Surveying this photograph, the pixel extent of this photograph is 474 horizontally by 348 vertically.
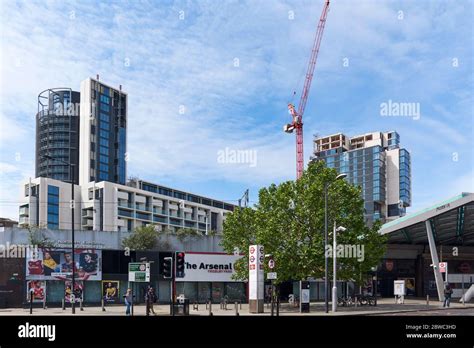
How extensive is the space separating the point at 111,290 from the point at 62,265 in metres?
4.85

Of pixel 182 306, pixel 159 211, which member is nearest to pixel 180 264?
pixel 182 306

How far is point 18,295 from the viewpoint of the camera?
45281mm

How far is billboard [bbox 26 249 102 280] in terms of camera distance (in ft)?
152

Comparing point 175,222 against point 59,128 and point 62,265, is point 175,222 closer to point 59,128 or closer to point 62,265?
point 59,128

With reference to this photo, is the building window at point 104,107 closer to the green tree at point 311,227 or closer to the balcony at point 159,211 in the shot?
the balcony at point 159,211

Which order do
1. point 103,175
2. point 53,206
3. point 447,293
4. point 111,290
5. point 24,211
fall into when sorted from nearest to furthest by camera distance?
point 447,293
point 111,290
point 24,211
point 53,206
point 103,175

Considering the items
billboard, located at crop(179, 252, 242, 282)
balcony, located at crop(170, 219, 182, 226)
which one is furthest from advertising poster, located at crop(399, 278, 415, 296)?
balcony, located at crop(170, 219, 182, 226)

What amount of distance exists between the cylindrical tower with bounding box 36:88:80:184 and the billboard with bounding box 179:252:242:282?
11869 cm

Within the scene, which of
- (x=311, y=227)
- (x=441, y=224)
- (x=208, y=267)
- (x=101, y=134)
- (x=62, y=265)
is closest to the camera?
(x=311, y=227)

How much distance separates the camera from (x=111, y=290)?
49.2 m

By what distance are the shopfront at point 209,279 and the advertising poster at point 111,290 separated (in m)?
5.57
